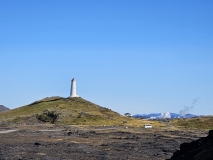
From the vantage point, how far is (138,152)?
50.4 meters

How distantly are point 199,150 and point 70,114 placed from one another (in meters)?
92.8

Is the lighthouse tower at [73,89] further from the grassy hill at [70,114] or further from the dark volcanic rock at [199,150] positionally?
the dark volcanic rock at [199,150]

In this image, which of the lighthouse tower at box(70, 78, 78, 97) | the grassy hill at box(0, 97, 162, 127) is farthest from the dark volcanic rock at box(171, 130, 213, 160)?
the lighthouse tower at box(70, 78, 78, 97)

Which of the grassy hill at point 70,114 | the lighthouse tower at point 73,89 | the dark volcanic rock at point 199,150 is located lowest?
the dark volcanic rock at point 199,150

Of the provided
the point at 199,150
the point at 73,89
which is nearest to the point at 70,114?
the point at 73,89

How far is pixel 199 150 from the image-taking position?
3238 centimetres

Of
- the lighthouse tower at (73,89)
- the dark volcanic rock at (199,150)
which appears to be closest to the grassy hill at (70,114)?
the lighthouse tower at (73,89)

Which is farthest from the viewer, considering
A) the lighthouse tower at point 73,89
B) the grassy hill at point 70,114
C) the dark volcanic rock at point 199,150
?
the lighthouse tower at point 73,89

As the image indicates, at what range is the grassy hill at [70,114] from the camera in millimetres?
117375

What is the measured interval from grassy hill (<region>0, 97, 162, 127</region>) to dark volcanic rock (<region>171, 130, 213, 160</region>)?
75.8 meters

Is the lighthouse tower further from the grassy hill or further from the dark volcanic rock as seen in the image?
the dark volcanic rock

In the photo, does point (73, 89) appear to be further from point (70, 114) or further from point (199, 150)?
point (199, 150)

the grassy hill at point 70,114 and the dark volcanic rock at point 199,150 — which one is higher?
the grassy hill at point 70,114

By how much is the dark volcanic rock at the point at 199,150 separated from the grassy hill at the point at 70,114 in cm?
7577
